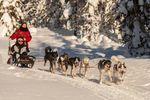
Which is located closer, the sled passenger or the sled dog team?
the sled dog team

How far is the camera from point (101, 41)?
4725 cm

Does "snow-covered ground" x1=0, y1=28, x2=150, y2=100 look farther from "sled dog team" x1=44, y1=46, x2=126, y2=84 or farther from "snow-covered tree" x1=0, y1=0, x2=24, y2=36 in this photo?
"snow-covered tree" x1=0, y1=0, x2=24, y2=36

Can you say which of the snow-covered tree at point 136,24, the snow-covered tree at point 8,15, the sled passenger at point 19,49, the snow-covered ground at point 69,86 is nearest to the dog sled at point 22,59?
the sled passenger at point 19,49

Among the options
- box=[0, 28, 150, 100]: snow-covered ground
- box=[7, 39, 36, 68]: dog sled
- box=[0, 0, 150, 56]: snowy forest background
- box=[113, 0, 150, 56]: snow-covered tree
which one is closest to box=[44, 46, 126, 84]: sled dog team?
box=[0, 28, 150, 100]: snow-covered ground

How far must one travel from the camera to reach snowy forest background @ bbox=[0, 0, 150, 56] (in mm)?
29531

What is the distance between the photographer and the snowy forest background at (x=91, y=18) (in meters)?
29.5

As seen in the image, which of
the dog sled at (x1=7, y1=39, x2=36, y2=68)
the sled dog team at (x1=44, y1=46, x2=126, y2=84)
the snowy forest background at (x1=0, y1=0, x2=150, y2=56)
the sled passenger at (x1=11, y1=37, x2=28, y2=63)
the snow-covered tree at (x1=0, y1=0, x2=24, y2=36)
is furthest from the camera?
the snow-covered tree at (x1=0, y1=0, x2=24, y2=36)

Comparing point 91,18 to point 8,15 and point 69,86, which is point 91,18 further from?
point 69,86

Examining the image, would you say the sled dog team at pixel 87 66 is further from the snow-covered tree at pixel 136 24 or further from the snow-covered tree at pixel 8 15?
the snow-covered tree at pixel 8 15

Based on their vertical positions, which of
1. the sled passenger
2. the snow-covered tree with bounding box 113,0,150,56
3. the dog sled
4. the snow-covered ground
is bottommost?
the snow-covered ground

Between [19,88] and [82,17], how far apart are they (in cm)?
3434

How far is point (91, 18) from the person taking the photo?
4462cm

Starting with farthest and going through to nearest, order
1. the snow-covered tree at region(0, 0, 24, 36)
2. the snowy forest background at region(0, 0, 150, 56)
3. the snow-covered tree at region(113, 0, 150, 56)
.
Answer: the snow-covered tree at region(0, 0, 24, 36) → the snowy forest background at region(0, 0, 150, 56) → the snow-covered tree at region(113, 0, 150, 56)

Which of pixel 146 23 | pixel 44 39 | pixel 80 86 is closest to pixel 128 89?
pixel 80 86
